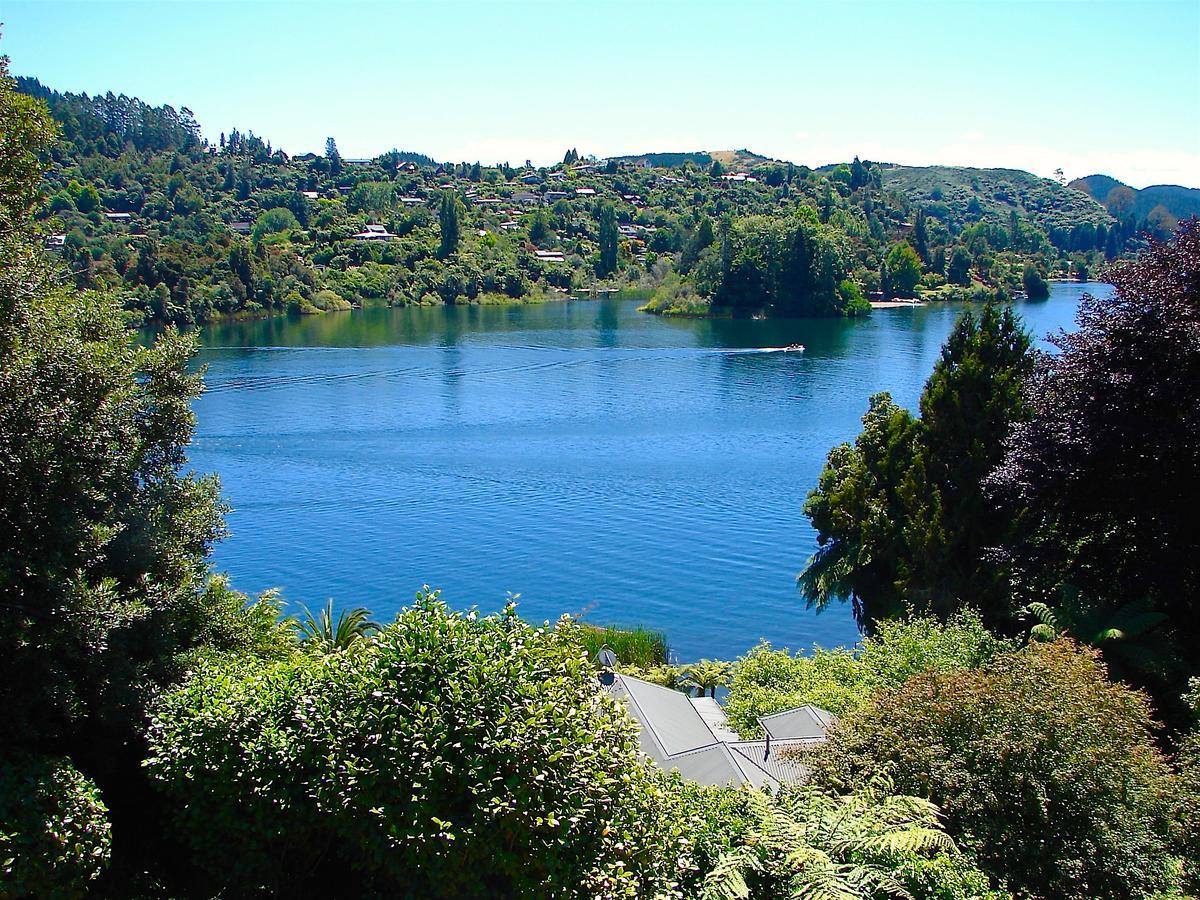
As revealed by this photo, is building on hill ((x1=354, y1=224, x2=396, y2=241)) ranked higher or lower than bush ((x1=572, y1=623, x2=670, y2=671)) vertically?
higher

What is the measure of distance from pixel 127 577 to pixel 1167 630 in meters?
16.3

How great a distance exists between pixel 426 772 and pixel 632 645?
16629 mm

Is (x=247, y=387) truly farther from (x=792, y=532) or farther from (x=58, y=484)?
(x=58, y=484)

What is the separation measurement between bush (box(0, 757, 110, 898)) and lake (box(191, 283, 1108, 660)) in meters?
16.6

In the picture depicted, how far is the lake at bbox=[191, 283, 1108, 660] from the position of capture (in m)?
31.2

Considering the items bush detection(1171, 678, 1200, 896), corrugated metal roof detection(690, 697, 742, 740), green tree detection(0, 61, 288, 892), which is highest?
green tree detection(0, 61, 288, 892)

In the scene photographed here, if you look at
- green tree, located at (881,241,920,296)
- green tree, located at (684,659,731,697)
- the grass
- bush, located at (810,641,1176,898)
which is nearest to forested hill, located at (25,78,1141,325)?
green tree, located at (881,241,920,296)

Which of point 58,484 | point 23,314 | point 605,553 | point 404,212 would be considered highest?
point 404,212

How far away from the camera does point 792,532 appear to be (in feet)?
121

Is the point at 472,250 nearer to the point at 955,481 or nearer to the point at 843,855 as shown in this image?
the point at 955,481

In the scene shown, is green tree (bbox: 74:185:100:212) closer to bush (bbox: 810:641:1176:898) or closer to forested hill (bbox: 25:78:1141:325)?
forested hill (bbox: 25:78:1141:325)

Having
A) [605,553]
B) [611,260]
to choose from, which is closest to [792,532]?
[605,553]

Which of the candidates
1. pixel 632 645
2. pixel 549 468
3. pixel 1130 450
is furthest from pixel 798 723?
pixel 549 468

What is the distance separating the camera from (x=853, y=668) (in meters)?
17.5
